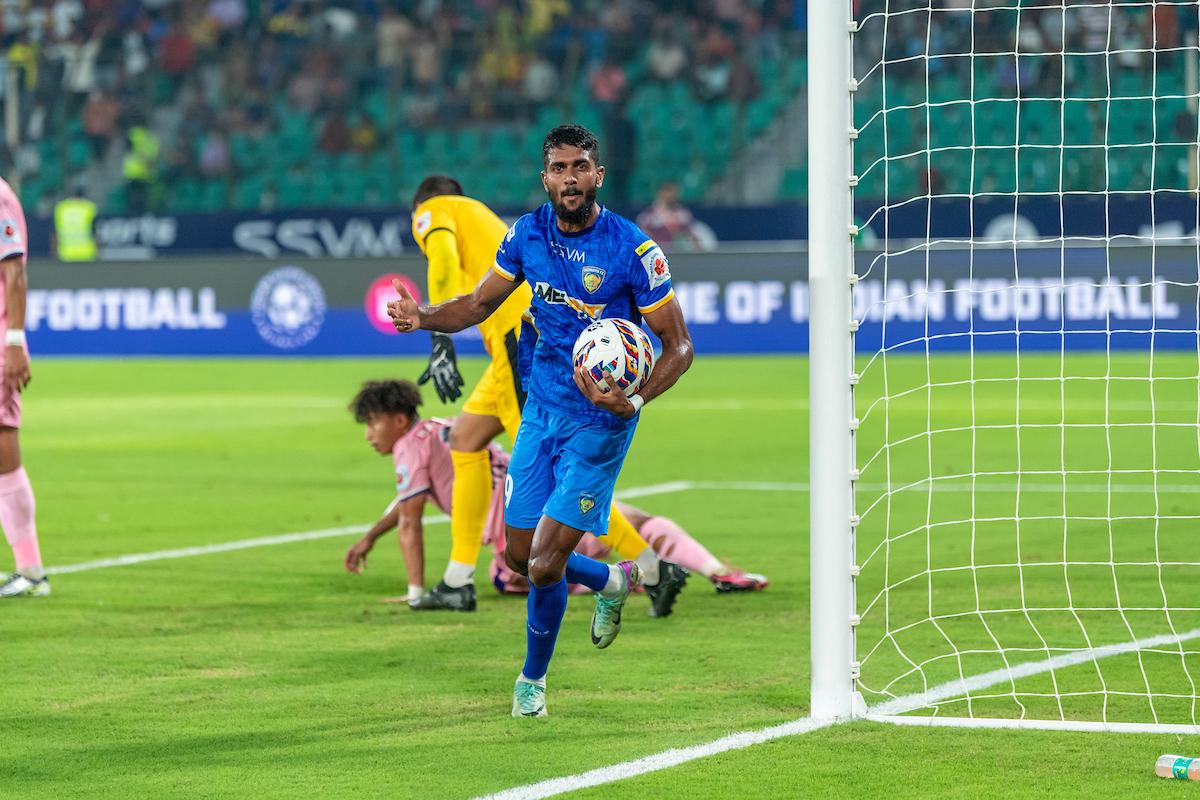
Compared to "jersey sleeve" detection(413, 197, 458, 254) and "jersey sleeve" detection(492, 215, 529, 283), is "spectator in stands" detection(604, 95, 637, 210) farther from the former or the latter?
"jersey sleeve" detection(492, 215, 529, 283)

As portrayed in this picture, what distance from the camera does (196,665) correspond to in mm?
6891

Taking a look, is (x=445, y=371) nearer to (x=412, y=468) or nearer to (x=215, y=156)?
(x=412, y=468)

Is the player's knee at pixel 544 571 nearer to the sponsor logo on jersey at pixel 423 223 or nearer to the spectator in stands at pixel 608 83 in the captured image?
the sponsor logo on jersey at pixel 423 223

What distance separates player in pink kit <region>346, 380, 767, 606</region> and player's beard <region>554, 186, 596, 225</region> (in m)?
2.54

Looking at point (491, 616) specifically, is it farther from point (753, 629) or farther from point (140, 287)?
point (140, 287)

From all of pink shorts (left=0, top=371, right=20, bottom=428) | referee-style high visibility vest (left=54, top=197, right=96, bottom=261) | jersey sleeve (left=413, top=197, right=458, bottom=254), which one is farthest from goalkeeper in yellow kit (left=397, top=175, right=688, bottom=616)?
referee-style high visibility vest (left=54, top=197, right=96, bottom=261)

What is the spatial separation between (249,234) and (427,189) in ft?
68.1

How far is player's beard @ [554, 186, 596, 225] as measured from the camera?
19.1 ft

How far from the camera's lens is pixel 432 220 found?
816 centimetres

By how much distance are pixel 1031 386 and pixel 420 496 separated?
12.1 m

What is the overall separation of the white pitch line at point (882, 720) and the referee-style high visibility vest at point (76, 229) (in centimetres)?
2432

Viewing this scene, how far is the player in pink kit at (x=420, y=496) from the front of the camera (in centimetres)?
823

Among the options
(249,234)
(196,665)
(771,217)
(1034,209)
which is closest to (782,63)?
(771,217)

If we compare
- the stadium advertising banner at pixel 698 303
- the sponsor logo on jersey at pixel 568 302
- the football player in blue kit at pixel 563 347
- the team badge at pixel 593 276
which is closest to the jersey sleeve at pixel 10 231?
the football player in blue kit at pixel 563 347
